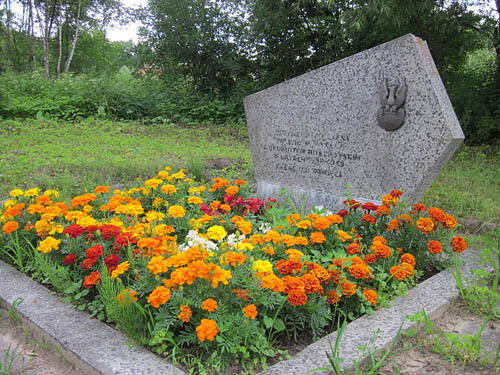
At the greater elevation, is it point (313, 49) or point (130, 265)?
point (313, 49)

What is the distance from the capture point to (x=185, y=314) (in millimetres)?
2010

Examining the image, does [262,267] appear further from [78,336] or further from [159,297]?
[78,336]

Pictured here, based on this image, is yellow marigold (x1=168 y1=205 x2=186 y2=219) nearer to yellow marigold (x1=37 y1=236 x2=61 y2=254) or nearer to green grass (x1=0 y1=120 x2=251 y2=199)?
yellow marigold (x1=37 y1=236 x2=61 y2=254)

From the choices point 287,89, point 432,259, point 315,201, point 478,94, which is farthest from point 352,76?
point 478,94

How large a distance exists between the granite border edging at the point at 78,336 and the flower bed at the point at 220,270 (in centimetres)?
7

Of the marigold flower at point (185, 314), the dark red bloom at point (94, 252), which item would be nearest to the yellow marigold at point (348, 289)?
the marigold flower at point (185, 314)

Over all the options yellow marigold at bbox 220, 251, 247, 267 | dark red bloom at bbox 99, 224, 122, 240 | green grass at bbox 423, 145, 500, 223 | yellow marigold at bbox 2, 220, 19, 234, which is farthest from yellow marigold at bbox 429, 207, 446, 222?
yellow marigold at bbox 2, 220, 19, 234

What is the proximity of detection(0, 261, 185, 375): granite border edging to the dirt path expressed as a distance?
0.05m

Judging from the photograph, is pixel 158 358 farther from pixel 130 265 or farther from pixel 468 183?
pixel 468 183

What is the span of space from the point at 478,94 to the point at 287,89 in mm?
6469

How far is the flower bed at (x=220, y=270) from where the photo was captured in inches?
82.7

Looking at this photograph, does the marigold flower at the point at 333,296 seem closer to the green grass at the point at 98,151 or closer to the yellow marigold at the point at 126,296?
the yellow marigold at the point at 126,296

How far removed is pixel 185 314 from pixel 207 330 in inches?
6.0

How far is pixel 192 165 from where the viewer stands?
6.02m
